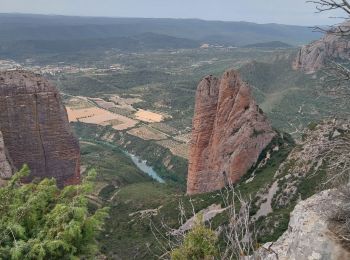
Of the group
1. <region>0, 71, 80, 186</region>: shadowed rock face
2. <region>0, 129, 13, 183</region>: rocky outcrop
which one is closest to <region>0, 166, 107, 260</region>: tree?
<region>0, 129, 13, 183</region>: rocky outcrop

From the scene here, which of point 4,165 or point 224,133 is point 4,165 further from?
point 224,133

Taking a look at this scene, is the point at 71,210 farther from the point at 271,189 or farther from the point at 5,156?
the point at 271,189

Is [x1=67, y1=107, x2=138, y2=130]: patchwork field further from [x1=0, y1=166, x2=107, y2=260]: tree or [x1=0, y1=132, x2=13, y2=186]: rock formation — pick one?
[x1=0, y1=166, x2=107, y2=260]: tree

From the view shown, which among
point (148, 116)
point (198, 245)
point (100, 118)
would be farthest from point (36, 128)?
point (148, 116)

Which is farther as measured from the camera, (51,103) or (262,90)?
(262,90)

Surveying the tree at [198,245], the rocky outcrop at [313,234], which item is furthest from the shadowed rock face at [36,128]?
the rocky outcrop at [313,234]

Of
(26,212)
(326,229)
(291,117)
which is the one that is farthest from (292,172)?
(291,117)

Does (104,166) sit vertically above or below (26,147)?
below
